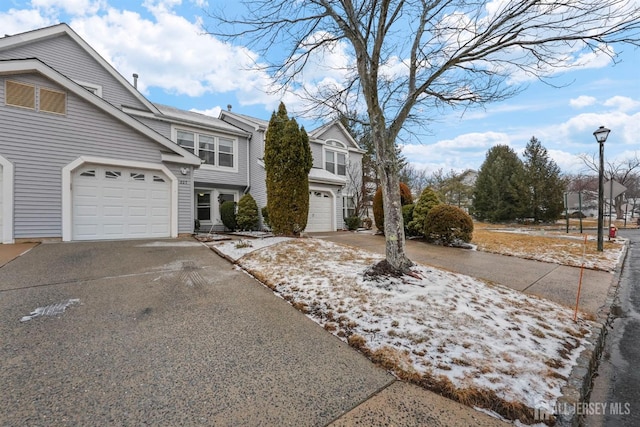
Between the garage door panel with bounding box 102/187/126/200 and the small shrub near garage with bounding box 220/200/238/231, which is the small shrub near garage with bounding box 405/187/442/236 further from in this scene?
the garage door panel with bounding box 102/187/126/200

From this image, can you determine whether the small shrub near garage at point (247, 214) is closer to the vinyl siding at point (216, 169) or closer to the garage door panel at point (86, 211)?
the vinyl siding at point (216, 169)

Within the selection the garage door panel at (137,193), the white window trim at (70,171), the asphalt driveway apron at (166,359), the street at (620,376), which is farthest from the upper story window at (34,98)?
the street at (620,376)

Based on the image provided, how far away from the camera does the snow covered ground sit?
7.47ft

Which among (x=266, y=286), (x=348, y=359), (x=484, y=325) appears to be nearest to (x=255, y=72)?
(x=266, y=286)

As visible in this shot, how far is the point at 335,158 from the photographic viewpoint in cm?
1694

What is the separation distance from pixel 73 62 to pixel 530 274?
16945 millimetres

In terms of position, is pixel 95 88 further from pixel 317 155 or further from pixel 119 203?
pixel 317 155

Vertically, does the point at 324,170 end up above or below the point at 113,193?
above

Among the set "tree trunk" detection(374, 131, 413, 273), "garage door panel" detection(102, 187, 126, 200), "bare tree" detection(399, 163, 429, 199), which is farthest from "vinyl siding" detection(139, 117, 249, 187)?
"bare tree" detection(399, 163, 429, 199)

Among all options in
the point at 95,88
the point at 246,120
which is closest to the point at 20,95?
the point at 95,88

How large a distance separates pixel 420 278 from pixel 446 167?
106 feet

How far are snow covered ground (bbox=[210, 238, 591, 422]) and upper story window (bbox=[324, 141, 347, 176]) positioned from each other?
1218 cm

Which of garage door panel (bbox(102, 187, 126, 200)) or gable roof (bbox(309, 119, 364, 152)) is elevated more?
gable roof (bbox(309, 119, 364, 152))

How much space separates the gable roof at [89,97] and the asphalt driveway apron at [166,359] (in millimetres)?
5430
